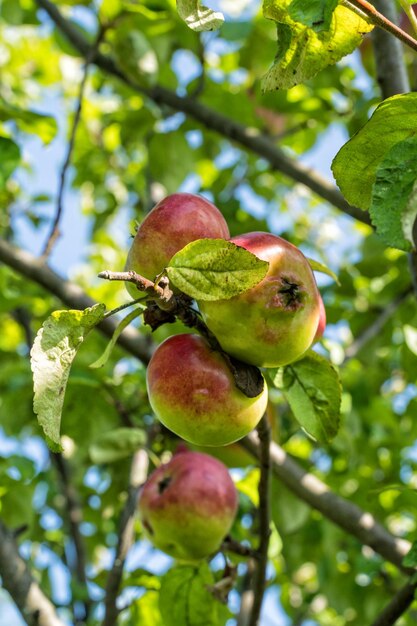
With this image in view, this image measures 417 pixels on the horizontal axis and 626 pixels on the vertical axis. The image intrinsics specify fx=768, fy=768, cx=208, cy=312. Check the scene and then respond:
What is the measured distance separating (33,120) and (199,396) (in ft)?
4.39

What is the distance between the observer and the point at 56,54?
147 inches

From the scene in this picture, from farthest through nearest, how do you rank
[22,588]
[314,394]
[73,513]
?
[73,513], [22,588], [314,394]

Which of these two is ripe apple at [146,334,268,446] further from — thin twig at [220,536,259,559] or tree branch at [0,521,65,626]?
tree branch at [0,521,65,626]

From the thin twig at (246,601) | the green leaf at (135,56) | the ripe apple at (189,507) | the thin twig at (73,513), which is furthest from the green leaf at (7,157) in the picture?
the thin twig at (246,601)

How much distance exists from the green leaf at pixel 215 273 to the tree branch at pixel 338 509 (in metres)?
0.78

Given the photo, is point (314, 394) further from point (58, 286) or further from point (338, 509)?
point (58, 286)

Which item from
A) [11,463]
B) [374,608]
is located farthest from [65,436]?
[374,608]

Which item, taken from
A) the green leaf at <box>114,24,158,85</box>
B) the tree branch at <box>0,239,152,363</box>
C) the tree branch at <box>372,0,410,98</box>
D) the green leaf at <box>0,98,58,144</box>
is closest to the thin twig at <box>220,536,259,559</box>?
the tree branch at <box>0,239,152,363</box>

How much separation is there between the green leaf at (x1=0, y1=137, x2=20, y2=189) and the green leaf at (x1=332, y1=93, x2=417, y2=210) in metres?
1.07

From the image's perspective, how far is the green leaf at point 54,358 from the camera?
819mm

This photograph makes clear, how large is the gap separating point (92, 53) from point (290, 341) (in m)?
1.40

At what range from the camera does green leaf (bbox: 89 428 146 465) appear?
178cm

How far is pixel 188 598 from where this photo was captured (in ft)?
4.91

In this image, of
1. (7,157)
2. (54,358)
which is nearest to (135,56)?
(7,157)
